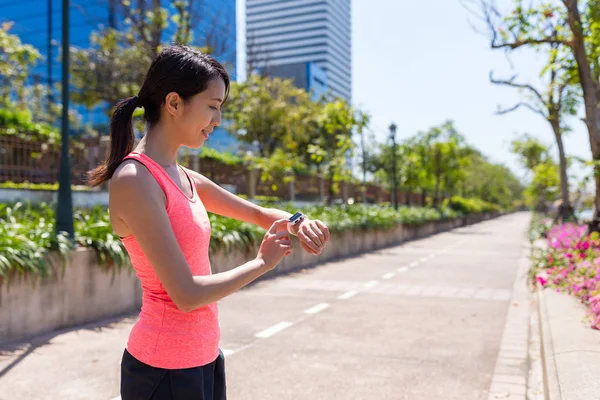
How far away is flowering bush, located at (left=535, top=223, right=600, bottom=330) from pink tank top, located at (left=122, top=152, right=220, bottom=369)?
5.06m

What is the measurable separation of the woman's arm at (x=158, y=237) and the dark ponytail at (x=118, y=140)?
203 mm

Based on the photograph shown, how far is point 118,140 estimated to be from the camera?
176 cm

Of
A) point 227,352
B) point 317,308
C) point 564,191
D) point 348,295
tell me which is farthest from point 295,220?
point 564,191

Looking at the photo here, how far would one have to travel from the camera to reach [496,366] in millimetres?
5453

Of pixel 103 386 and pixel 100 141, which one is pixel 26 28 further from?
pixel 103 386

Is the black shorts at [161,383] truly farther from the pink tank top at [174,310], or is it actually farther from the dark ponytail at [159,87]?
the dark ponytail at [159,87]

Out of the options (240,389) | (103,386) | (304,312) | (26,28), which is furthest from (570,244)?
(26,28)

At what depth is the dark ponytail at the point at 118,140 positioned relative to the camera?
5.68ft

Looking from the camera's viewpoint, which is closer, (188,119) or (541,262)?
(188,119)

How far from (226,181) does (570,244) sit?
11985 mm

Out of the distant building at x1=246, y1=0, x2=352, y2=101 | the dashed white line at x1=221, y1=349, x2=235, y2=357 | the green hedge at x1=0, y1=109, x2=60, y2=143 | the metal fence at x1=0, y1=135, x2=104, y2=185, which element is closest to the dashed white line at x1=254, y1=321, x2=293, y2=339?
the dashed white line at x1=221, y1=349, x2=235, y2=357

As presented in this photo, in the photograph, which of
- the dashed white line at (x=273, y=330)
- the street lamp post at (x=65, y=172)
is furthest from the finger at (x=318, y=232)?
the street lamp post at (x=65, y=172)

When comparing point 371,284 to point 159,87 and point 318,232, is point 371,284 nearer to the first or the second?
point 318,232

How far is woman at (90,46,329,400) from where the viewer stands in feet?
4.87
